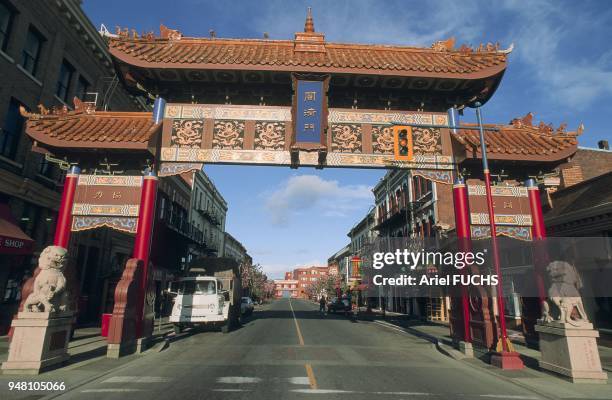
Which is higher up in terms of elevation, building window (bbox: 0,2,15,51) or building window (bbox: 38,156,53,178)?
building window (bbox: 0,2,15,51)

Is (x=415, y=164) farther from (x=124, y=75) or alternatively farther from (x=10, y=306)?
(x=10, y=306)

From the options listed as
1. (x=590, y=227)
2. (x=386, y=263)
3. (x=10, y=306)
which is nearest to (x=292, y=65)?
(x=590, y=227)

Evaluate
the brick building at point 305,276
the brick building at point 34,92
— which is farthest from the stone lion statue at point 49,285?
the brick building at point 305,276

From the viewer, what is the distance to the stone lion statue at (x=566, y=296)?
8328 mm

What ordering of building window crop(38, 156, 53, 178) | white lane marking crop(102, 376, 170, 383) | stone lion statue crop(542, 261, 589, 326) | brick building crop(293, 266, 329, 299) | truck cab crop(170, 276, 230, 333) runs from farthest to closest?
brick building crop(293, 266, 329, 299)
building window crop(38, 156, 53, 178)
truck cab crop(170, 276, 230, 333)
stone lion statue crop(542, 261, 589, 326)
white lane marking crop(102, 376, 170, 383)

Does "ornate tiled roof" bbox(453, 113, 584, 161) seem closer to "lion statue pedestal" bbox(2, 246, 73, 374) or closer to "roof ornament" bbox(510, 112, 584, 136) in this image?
"roof ornament" bbox(510, 112, 584, 136)

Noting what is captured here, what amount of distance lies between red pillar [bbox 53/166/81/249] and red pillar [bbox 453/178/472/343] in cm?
1230

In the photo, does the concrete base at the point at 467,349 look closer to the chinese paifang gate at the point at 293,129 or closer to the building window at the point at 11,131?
the chinese paifang gate at the point at 293,129

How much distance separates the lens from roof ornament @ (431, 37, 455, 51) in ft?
46.6

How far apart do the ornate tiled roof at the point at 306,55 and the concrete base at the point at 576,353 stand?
808 cm

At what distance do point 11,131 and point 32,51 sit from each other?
4075 mm

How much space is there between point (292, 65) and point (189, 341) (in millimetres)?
10774

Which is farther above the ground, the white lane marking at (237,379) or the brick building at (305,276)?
the brick building at (305,276)

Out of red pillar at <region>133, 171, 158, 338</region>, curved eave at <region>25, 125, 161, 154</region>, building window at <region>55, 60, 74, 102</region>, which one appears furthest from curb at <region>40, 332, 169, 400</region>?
building window at <region>55, 60, 74, 102</region>
